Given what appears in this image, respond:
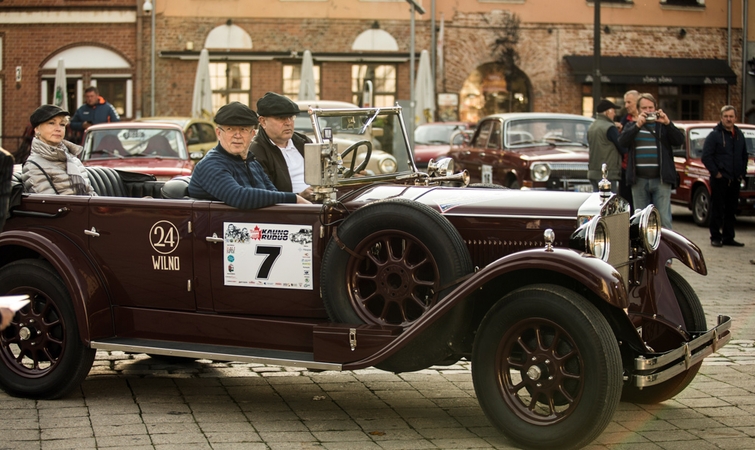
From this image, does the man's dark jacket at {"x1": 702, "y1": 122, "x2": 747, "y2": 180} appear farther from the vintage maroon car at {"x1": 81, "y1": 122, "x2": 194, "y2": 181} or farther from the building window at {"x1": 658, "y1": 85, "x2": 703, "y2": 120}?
the building window at {"x1": 658, "y1": 85, "x2": 703, "y2": 120}

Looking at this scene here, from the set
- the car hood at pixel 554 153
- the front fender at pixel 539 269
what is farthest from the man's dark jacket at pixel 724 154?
the front fender at pixel 539 269

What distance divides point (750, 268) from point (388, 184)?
265 inches

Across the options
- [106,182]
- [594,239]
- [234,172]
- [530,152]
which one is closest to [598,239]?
[594,239]

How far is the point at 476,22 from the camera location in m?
30.2

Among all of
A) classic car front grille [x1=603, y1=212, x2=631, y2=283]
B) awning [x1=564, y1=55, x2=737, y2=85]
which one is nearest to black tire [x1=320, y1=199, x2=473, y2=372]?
classic car front grille [x1=603, y1=212, x2=631, y2=283]

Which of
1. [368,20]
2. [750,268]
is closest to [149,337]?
[750,268]

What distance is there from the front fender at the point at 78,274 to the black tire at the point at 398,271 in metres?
1.32

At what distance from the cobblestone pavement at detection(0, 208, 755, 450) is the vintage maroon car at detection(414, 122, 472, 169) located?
46.0 ft

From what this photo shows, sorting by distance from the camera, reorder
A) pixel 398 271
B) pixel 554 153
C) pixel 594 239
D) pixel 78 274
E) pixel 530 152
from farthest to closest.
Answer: pixel 530 152 → pixel 554 153 → pixel 78 274 → pixel 398 271 → pixel 594 239

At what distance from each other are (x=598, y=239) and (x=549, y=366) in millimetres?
673

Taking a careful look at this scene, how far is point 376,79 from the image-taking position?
3003 cm

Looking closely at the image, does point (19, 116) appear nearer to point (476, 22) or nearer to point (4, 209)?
point (476, 22)

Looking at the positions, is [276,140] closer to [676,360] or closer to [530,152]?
[676,360]

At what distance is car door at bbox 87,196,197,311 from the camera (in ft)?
17.8
